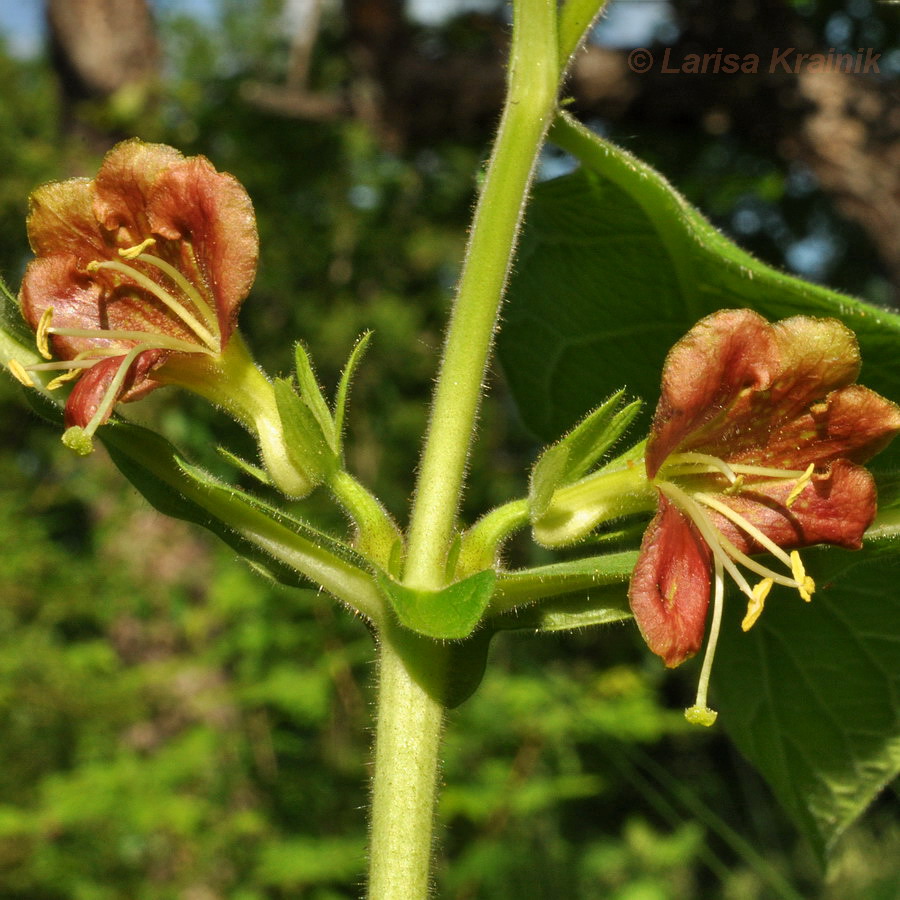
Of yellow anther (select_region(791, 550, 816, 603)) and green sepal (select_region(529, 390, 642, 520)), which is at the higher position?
green sepal (select_region(529, 390, 642, 520))

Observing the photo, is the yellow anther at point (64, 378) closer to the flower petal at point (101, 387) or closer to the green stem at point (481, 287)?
the flower petal at point (101, 387)

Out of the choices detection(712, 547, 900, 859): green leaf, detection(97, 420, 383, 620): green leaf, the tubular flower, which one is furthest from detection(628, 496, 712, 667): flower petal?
detection(712, 547, 900, 859): green leaf

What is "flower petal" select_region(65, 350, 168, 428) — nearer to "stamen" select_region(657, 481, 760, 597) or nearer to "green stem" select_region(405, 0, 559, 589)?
"green stem" select_region(405, 0, 559, 589)

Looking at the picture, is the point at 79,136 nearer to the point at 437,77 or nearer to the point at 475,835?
the point at 437,77

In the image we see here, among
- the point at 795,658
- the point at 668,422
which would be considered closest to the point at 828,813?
the point at 795,658

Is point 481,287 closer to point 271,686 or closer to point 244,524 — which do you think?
point 244,524

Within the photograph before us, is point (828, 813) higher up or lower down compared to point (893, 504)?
lower down

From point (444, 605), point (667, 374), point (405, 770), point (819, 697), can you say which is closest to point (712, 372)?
point (667, 374)
